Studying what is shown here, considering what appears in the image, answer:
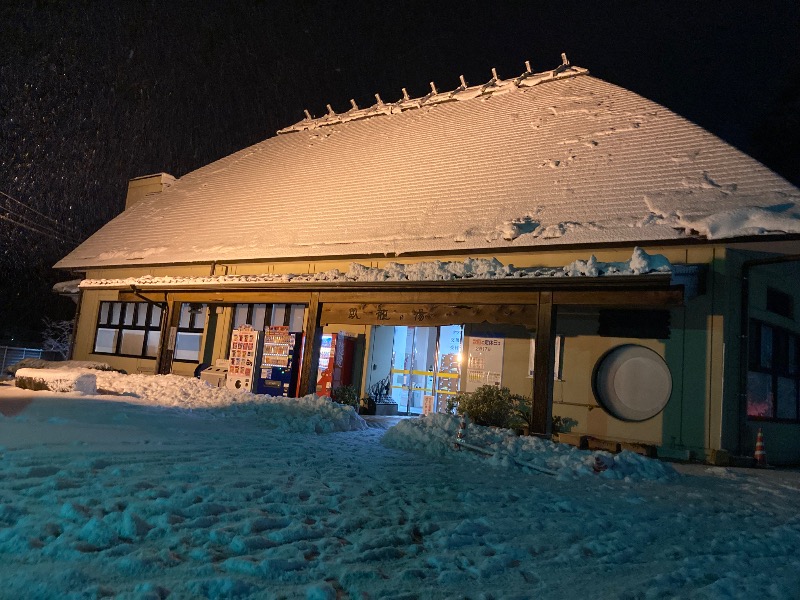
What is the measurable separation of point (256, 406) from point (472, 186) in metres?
7.02

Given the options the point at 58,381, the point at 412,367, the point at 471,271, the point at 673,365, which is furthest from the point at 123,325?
the point at 673,365

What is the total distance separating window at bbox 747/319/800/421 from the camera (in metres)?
9.89

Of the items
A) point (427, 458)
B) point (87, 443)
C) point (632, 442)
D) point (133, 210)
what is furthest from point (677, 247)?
point (133, 210)

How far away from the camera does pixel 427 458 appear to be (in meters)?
7.39

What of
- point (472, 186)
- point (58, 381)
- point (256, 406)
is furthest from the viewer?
point (472, 186)

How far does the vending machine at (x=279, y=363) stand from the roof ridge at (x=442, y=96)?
30.3ft

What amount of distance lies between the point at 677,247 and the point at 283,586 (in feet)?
29.4

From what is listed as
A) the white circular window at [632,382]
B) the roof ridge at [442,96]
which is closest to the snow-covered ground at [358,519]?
the white circular window at [632,382]

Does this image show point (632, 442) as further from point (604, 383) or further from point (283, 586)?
point (283, 586)

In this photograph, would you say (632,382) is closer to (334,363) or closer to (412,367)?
(412,367)

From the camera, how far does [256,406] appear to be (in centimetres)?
988

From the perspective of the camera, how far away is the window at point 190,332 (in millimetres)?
16422

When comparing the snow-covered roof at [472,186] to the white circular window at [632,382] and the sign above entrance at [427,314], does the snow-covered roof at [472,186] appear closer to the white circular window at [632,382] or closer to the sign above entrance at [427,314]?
the sign above entrance at [427,314]

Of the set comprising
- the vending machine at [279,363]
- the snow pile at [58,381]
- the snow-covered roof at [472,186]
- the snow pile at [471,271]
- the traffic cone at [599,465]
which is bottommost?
the traffic cone at [599,465]
